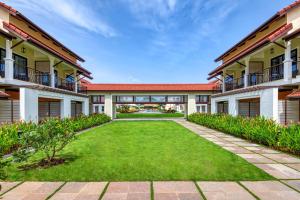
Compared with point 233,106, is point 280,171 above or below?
below

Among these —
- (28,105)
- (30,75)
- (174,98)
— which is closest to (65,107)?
(30,75)

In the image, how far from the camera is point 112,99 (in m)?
28.9

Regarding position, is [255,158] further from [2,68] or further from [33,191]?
[2,68]

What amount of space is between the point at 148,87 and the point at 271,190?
84.9 ft

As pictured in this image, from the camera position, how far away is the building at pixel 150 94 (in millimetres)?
28281

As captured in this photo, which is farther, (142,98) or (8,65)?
(142,98)

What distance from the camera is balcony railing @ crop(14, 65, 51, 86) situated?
1468 cm

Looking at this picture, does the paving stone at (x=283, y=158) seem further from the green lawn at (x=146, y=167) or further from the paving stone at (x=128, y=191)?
the paving stone at (x=128, y=191)

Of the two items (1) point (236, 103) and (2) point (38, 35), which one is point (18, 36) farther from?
(1) point (236, 103)

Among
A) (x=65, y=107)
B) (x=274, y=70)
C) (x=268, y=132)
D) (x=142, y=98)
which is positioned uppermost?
(x=274, y=70)

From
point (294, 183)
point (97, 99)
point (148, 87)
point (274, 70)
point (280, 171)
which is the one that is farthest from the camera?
point (97, 99)

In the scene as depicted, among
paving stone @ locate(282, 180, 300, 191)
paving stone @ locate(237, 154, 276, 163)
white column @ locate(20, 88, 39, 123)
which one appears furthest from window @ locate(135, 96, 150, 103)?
paving stone @ locate(282, 180, 300, 191)

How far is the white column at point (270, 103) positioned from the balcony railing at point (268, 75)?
3.41 m

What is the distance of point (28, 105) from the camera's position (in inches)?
458
